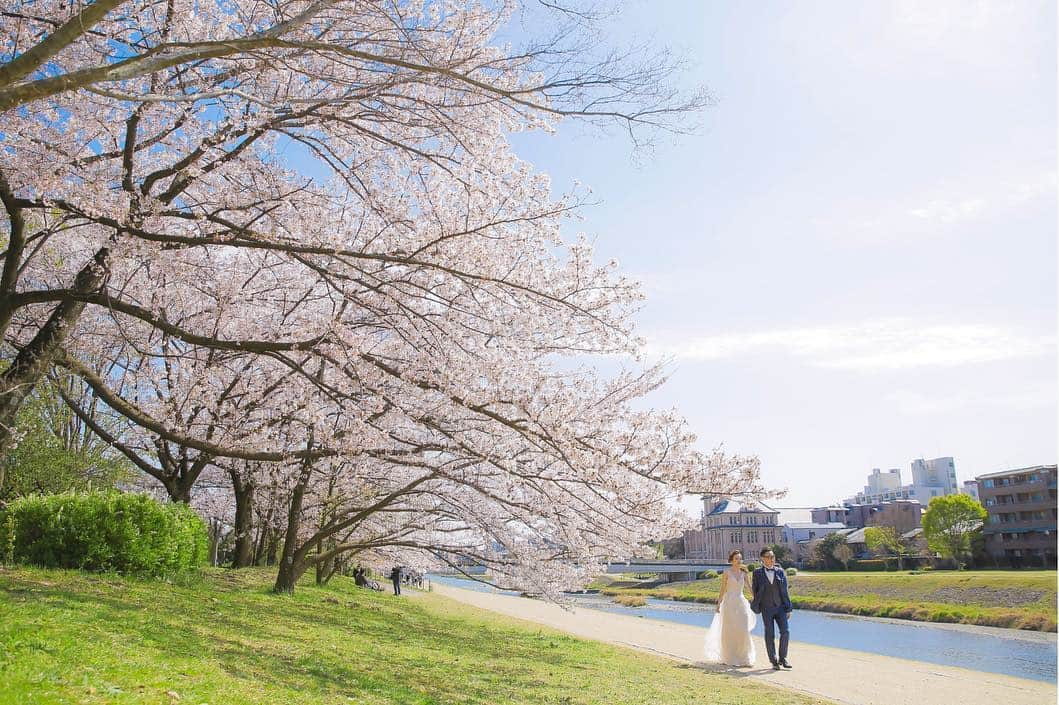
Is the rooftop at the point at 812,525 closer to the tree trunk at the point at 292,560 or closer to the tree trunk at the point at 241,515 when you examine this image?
the tree trunk at the point at 241,515

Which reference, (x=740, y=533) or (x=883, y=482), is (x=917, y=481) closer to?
(x=883, y=482)

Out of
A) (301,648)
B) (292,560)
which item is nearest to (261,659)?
(301,648)

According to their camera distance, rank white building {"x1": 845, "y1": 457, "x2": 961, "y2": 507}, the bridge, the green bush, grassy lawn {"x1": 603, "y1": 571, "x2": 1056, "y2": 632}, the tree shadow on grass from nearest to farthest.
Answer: the tree shadow on grass, the green bush, grassy lawn {"x1": 603, "y1": 571, "x2": 1056, "y2": 632}, the bridge, white building {"x1": 845, "y1": 457, "x2": 961, "y2": 507}

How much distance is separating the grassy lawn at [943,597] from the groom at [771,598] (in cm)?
2140

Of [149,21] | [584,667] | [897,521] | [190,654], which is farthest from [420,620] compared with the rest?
[897,521]

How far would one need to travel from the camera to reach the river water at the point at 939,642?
16500 millimetres

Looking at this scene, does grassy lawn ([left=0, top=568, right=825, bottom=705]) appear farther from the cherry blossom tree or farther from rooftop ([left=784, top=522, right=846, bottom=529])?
rooftop ([left=784, top=522, right=846, bottom=529])

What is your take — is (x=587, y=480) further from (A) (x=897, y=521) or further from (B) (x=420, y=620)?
(A) (x=897, y=521)

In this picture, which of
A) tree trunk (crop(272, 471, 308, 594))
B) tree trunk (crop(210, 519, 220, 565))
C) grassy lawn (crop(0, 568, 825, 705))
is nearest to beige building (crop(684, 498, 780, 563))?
tree trunk (crop(210, 519, 220, 565))

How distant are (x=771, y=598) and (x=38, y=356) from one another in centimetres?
904

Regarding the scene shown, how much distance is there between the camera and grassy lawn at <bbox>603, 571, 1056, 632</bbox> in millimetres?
25828

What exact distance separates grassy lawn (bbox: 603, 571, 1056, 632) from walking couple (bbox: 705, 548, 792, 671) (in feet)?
70.1

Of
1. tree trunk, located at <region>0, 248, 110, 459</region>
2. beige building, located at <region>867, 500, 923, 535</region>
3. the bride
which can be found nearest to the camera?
tree trunk, located at <region>0, 248, 110, 459</region>

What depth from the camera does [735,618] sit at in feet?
30.4
